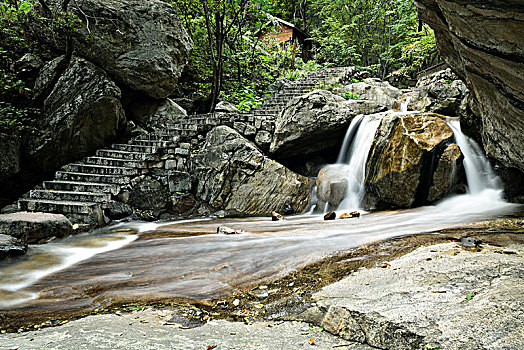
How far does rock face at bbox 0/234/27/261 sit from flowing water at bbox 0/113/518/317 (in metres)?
0.14

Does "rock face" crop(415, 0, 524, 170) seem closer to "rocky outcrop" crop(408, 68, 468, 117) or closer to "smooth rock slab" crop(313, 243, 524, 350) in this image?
"smooth rock slab" crop(313, 243, 524, 350)

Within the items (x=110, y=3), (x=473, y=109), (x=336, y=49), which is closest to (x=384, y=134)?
(x=473, y=109)

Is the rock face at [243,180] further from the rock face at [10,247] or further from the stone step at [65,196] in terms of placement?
the rock face at [10,247]

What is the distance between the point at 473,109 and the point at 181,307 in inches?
298

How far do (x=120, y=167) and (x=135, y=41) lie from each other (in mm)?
4519

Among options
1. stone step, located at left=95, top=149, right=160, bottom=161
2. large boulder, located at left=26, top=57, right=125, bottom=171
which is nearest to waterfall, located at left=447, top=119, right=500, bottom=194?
stone step, located at left=95, top=149, right=160, bottom=161

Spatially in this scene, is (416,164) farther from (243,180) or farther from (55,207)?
(55,207)

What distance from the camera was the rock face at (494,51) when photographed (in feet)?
7.43

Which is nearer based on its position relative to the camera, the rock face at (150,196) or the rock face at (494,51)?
the rock face at (494,51)

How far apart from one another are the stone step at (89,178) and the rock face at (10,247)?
3.30m

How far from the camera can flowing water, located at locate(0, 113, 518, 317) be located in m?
3.12

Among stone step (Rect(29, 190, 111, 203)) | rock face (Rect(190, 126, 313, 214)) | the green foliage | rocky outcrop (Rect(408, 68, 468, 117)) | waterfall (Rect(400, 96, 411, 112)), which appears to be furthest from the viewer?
waterfall (Rect(400, 96, 411, 112))

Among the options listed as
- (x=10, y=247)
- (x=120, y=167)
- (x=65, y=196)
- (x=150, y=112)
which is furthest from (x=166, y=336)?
(x=150, y=112)

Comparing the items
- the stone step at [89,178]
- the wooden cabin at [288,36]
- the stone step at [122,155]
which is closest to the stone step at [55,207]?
the stone step at [89,178]
